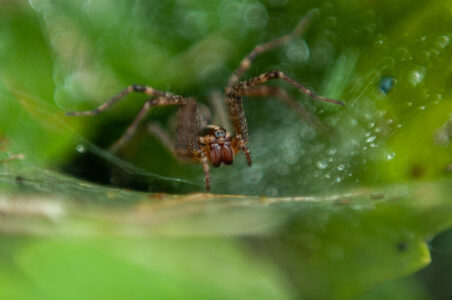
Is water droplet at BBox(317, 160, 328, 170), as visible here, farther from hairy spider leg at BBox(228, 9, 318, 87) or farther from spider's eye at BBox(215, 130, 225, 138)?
hairy spider leg at BBox(228, 9, 318, 87)

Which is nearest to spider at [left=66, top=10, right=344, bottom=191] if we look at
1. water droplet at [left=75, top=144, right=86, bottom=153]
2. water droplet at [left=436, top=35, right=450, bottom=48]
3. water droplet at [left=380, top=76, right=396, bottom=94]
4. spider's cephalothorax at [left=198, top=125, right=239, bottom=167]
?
spider's cephalothorax at [left=198, top=125, right=239, bottom=167]

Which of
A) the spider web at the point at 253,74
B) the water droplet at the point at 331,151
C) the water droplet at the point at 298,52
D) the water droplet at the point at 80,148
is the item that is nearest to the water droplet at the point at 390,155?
the spider web at the point at 253,74

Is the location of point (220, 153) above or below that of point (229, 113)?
below

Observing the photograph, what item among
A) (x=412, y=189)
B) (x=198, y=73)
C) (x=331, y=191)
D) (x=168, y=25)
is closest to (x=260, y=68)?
(x=198, y=73)

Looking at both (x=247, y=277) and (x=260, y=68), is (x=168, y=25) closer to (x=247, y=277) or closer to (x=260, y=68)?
(x=260, y=68)

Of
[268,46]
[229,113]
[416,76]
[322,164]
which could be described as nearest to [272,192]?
[322,164]

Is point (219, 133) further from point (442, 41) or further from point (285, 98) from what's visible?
point (442, 41)

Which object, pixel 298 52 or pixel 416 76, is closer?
pixel 416 76

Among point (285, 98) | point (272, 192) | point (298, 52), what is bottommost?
point (272, 192)
